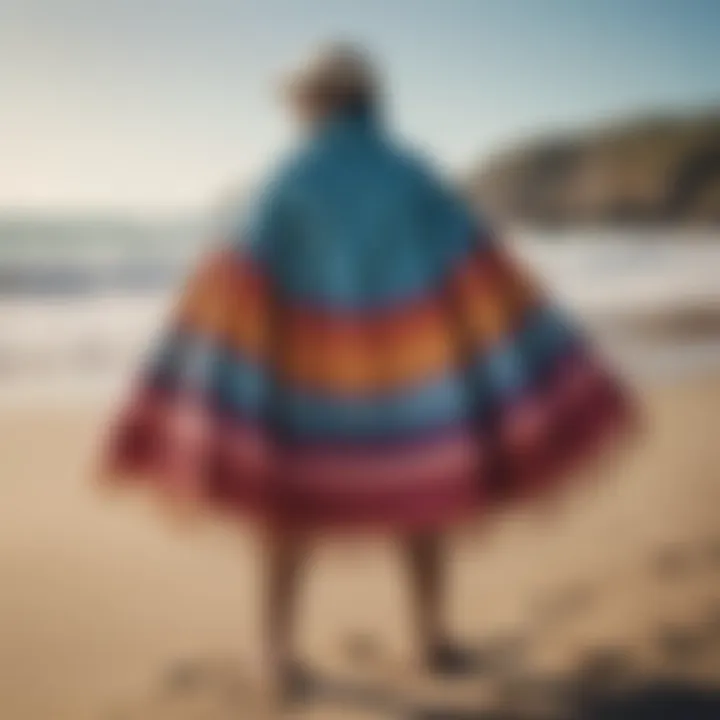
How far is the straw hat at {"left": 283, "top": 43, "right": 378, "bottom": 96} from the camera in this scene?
106 cm

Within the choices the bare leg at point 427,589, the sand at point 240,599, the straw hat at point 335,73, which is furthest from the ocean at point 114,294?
the bare leg at point 427,589

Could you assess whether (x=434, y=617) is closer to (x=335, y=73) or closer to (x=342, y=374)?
(x=342, y=374)

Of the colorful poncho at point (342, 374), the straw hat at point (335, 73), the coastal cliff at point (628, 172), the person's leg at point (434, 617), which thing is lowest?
the person's leg at point (434, 617)

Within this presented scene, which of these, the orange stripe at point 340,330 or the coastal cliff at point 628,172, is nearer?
the orange stripe at point 340,330

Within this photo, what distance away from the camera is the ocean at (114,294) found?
1054 mm

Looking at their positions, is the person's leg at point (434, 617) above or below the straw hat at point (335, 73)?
below

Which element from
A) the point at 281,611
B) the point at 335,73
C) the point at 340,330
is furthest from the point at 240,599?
the point at 335,73

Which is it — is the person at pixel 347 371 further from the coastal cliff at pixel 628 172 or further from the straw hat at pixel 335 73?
the coastal cliff at pixel 628 172

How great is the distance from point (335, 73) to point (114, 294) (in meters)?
0.30

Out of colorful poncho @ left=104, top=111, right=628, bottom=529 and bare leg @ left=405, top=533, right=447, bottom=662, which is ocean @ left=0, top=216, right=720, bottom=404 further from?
bare leg @ left=405, top=533, right=447, bottom=662

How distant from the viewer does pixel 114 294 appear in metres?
1.08

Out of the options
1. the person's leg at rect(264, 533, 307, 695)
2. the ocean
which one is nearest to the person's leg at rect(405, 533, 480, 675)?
the person's leg at rect(264, 533, 307, 695)

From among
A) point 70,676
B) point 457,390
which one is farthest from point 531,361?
point 70,676

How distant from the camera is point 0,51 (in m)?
1.12
